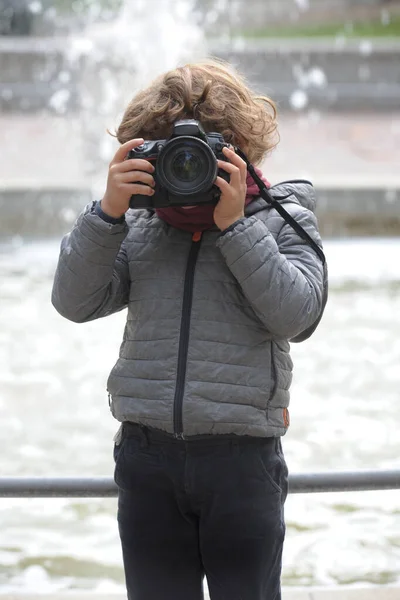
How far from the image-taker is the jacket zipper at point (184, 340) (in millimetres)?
1705

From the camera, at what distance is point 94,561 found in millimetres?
3168

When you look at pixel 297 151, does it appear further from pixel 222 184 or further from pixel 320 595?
pixel 222 184

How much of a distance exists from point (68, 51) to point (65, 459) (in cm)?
1457

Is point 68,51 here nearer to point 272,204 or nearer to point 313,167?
point 313,167

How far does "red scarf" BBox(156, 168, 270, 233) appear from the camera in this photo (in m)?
1.77

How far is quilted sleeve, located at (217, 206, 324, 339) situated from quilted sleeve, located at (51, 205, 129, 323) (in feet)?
0.65

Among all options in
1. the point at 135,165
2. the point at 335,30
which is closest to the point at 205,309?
the point at 135,165

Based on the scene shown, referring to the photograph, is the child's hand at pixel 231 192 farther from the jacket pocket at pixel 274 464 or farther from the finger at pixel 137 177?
the jacket pocket at pixel 274 464

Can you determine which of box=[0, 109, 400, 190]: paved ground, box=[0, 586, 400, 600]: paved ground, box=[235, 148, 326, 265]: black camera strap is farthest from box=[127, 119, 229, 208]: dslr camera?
box=[0, 109, 400, 190]: paved ground

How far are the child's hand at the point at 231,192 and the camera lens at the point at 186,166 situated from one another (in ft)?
0.08

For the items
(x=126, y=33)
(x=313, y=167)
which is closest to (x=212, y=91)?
(x=313, y=167)

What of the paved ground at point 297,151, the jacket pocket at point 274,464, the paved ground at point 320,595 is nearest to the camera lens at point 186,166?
the jacket pocket at point 274,464

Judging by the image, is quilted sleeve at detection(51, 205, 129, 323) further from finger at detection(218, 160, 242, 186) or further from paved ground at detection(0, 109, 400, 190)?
paved ground at detection(0, 109, 400, 190)

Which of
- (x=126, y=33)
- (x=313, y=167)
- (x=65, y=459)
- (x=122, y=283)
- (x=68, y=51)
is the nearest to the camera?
(x=122, y=283)
